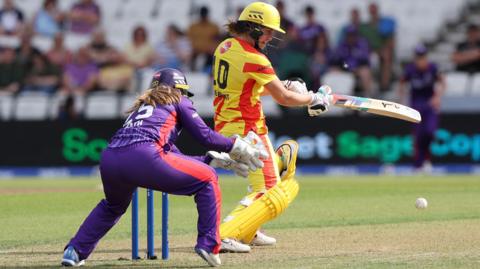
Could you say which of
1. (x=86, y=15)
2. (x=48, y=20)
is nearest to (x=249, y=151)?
(x=86, y=15)

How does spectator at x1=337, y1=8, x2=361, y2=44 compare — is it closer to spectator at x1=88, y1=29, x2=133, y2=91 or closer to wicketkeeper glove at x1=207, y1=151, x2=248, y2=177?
spectator at x1=88, y1=29, x2=133, y2=91

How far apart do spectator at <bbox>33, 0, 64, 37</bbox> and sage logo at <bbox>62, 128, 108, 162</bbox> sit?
2.88m

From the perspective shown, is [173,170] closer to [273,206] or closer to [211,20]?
[273,206]

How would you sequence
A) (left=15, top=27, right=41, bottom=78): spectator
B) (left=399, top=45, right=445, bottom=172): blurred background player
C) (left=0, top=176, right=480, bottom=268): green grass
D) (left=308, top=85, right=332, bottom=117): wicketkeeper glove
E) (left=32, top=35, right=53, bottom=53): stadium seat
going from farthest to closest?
(left=32, top=35, right=53, bottom=53): stadium seat, (left=15, top=27, right=41, bottom=78): spectator, (left=399, top=45, right=445, bottom=172): blurred background player, (left=308, top=85, right=332, bottom=117): wicketkeeper glove, (left=0, top=176, right=480, bottom=268): green grass

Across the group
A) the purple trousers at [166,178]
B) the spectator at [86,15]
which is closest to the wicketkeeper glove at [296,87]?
the purple trousers at [166,178]

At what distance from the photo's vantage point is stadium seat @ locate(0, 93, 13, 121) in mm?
20156

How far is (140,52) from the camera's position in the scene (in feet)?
65.9

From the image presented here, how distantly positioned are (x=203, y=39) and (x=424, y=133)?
4773mm

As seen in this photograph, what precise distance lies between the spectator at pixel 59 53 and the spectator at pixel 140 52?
1.20 metres

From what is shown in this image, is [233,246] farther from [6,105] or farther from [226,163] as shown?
[6,105]

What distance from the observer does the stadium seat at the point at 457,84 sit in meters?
19.4

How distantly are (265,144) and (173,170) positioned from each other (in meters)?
1.48

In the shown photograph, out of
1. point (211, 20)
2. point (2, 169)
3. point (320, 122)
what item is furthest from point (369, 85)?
point (2, 169)

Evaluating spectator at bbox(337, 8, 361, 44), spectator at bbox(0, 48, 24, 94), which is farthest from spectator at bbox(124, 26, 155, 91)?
spectator at bbox(337, 8, 361, 44)
